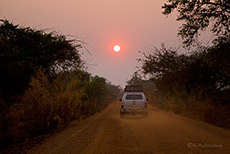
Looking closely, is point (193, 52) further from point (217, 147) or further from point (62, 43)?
point (217, 147)

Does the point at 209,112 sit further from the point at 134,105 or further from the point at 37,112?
the point at 37,112

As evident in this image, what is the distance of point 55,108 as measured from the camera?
10.1 m

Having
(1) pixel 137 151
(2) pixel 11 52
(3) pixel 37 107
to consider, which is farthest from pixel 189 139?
(2) pixel 11 52

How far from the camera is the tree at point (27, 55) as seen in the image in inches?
418

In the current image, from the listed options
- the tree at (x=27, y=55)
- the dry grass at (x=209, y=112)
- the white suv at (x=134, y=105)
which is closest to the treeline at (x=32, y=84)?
the tree at (x=27, y=55)

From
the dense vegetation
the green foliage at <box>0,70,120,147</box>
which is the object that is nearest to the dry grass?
the dense vegetation

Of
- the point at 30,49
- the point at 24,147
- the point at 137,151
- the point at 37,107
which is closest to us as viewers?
the point at 137,151

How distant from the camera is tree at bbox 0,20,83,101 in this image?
34.8 feet

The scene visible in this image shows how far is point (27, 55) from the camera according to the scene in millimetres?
11781

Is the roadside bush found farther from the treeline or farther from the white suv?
the white suv

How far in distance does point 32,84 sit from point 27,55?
2984mm

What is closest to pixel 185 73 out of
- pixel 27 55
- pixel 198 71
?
pixel 198 71

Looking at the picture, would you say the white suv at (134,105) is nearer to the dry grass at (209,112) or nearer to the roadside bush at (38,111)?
the dry grass at (209,112)

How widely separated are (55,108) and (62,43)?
175 inches
